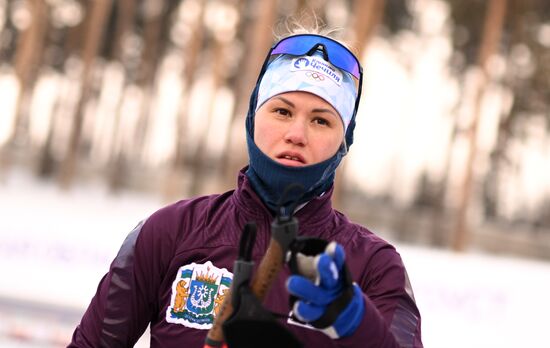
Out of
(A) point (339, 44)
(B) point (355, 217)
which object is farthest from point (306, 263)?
(B) point (355, 217)

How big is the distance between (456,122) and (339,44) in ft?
66.1

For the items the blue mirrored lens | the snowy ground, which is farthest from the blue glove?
the snowy ground

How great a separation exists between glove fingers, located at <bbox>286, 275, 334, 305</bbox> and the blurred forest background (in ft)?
44.3

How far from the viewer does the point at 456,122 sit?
70.7 ft

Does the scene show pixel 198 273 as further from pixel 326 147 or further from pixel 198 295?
pixel 326 147

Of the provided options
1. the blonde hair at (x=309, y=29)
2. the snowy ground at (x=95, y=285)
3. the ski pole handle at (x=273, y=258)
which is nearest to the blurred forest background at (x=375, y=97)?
the snowy ground at (x=95, y=285)

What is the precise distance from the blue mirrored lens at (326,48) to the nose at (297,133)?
0.24 meters

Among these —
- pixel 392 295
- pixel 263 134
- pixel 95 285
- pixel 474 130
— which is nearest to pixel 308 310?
pixel 392 295

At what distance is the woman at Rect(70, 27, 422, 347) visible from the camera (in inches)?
69.0

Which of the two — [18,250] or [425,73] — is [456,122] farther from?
[18,250]

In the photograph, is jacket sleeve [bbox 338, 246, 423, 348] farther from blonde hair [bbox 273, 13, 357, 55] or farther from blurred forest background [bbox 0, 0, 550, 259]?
blurred forest background [bbox 0, 0, 550, 259]

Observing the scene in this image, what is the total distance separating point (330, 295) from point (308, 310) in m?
0.05

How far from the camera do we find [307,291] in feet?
4.53

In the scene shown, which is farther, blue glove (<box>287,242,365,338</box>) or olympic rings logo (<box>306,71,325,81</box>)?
olympic rings logo (<box>306,71,325,81</box>)
